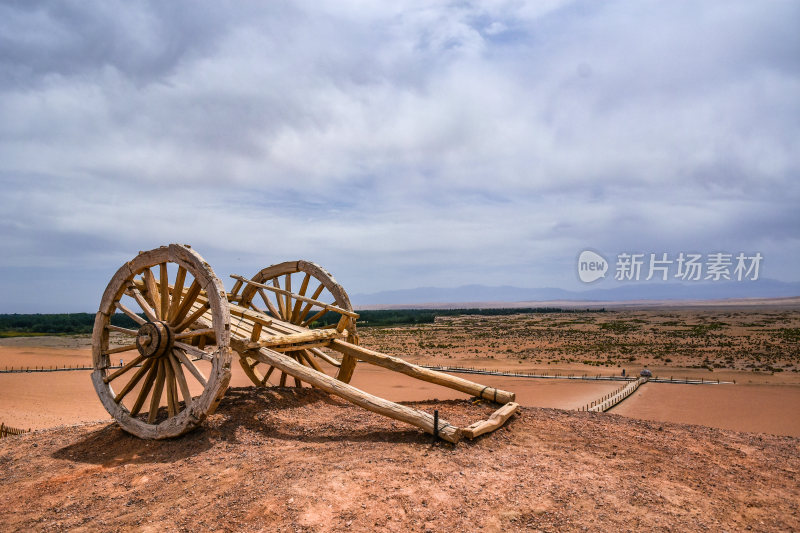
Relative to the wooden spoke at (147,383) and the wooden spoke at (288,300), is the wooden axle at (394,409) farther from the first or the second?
the wooden spoke at (288,300)

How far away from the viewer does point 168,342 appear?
7398 millimetres

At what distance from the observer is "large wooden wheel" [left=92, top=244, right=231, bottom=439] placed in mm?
6574

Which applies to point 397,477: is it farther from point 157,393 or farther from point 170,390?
point 157,393

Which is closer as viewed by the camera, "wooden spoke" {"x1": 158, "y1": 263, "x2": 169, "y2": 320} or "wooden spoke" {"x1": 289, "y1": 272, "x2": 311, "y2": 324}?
"wooden spoke" {"x1": 158, "y1": 263, "x2": 169, "y2": 320}

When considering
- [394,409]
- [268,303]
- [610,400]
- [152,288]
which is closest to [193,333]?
[152,288]

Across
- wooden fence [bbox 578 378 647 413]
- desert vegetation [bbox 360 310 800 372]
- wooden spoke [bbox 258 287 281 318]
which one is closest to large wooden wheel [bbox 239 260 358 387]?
wooden spoke [bbox 258 287 281 318]

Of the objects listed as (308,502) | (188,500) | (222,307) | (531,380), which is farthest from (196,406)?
(531,380)

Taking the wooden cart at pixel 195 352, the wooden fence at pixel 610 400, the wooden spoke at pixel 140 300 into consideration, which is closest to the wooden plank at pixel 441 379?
the wooden cart at pixel 195 352

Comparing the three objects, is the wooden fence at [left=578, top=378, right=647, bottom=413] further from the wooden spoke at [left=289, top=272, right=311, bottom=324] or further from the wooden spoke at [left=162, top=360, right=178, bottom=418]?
the wooden spoke at [left=162, top=360, right=178, bottom=418]

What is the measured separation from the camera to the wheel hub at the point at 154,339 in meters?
7.26

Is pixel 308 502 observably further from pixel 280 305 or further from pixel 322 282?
pixel 280 305

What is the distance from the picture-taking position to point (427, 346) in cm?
4359

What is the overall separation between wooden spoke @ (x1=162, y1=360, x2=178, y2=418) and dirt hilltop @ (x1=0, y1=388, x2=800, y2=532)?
452 millimetres

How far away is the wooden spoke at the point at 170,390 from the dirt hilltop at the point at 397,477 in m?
0.45
